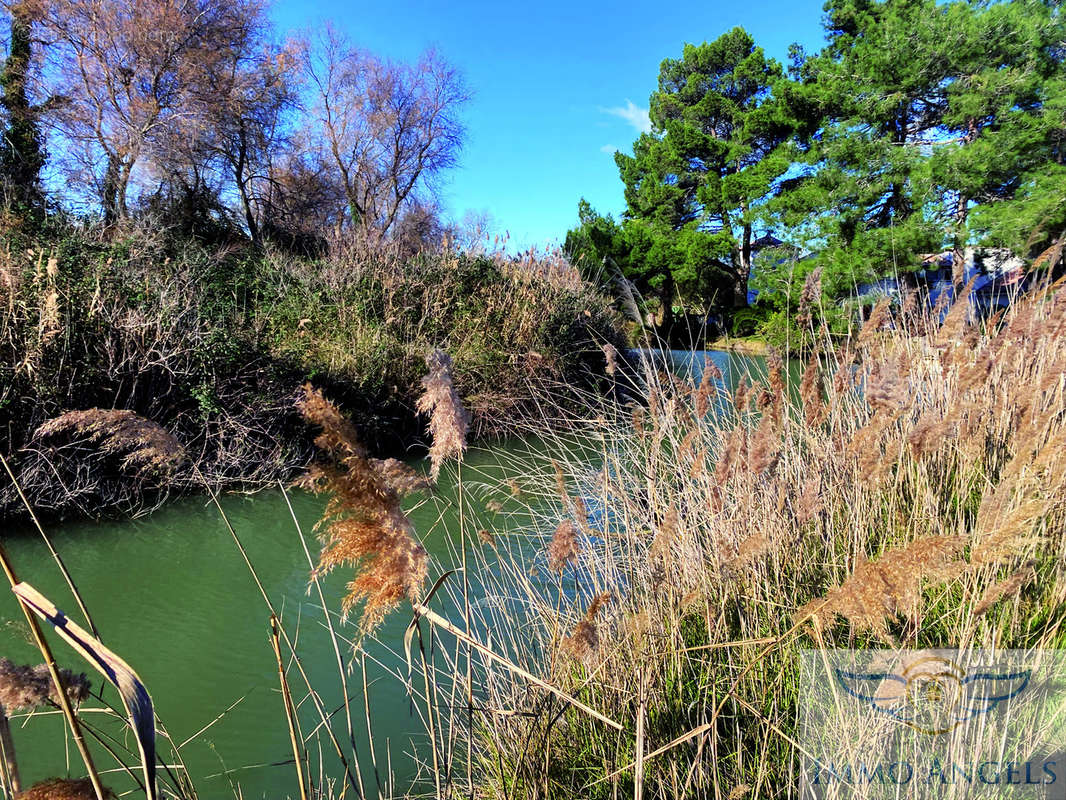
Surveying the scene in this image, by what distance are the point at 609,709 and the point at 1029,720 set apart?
987 mm

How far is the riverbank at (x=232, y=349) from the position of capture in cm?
440

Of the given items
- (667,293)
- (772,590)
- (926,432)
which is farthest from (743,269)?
(926,432)

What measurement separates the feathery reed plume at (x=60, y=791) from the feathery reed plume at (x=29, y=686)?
0.39 feet

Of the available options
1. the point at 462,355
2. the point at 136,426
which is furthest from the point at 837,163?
the point at 136,426

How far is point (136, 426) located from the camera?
1.03m

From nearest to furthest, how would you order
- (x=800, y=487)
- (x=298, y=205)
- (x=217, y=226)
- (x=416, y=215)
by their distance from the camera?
(x=800, y=487)
(x=217, y=226)
(x=298, y=205)
(x=416, y=215)

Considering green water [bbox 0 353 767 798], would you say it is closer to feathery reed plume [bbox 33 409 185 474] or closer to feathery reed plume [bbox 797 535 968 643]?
feathery reed plume [bbox 33 409 185 474]

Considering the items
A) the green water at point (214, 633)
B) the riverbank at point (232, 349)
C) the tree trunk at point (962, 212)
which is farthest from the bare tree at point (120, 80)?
the tree trunk at point (962, 212)

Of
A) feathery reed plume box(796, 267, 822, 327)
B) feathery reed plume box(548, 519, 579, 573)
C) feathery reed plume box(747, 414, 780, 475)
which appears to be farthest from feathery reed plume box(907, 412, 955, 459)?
feathery reed plume box(796, 267, 822, 327)

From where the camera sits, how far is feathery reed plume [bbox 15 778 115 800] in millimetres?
666

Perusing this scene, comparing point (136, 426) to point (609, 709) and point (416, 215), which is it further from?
point (416, 215)

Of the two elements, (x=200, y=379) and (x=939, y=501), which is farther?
(x=200, y=379)

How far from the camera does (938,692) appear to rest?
1.28 metres

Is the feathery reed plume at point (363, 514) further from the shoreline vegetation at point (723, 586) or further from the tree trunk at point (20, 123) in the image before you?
the tree trunk at point (20, 123)
